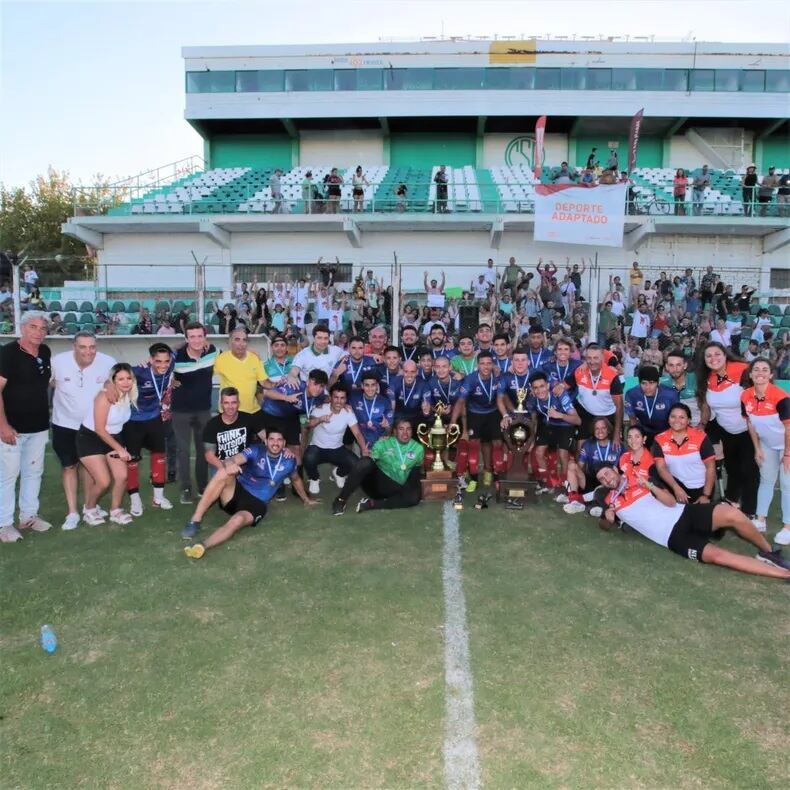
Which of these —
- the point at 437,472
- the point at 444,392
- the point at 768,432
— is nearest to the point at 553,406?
the point at 444,392

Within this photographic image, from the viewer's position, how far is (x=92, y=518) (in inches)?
262

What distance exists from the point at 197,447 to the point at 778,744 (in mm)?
6173

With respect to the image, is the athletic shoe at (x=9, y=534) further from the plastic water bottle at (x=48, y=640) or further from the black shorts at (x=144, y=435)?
the plastic water bottle at (x=48, y=640)

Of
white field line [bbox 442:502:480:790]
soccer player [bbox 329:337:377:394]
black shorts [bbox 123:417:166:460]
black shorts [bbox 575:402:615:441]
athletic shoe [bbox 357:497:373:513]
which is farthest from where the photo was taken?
soccer player [bbox 329:337:377:394]

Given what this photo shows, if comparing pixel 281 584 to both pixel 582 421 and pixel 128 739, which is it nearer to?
pixel 128 739

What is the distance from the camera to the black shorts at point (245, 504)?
6.38m

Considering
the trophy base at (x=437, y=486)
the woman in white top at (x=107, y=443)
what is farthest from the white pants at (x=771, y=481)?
the woman in white top at (x=107, y=443)

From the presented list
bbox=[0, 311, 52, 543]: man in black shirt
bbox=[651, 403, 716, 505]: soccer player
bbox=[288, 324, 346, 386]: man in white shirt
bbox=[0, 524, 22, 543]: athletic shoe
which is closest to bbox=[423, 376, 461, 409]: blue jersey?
bbox=[288, 324, 346, 386]: man in white shirt

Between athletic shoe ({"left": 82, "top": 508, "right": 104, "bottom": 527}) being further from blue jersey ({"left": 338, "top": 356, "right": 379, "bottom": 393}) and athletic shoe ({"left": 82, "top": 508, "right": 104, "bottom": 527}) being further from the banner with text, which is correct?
the banner with text

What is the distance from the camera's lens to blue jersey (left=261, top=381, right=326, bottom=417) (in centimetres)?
786

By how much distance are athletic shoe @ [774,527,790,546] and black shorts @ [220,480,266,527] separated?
4895mm

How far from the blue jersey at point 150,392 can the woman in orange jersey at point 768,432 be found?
5987 mm

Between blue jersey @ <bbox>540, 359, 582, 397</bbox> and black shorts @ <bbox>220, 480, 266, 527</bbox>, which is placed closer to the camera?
black shorts @ <bbox>220, 480, 266, 527</bbox>

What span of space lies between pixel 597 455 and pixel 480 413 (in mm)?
1617
